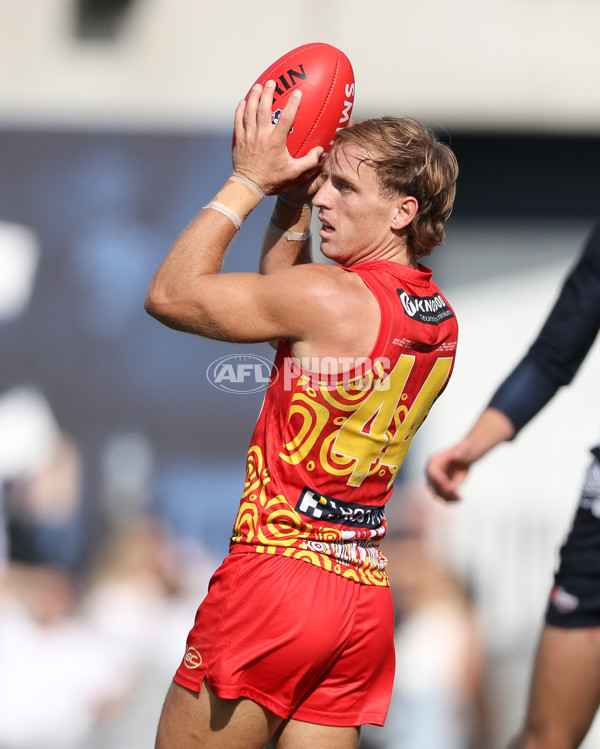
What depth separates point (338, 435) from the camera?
6.21 feet

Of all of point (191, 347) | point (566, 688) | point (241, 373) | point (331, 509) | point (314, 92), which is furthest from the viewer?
point (191, 347)

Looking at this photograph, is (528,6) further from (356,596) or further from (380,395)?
(356,596)

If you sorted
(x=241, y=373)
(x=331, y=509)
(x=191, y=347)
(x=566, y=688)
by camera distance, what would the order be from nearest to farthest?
(x=331, y=509)
(x=566, y=688)
(x=241, y=373)
(x=191, y=347)

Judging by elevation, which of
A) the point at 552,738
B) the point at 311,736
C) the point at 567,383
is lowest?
the point at 552,738

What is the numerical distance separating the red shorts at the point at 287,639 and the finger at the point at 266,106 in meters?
0.91

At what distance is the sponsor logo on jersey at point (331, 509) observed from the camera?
6.23 ft

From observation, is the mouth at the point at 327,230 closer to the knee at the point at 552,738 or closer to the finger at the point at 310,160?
the finger at the point at 310,160

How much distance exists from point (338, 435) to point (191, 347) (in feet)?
7.55

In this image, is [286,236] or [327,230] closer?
[327,230]

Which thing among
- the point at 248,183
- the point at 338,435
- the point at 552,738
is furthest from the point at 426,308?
the point at 552,738

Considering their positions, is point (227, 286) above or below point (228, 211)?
below

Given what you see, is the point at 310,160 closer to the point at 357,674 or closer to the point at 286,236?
the point at 286,236

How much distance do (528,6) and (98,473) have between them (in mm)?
2699

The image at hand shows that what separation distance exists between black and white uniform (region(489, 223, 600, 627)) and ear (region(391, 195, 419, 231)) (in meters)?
0.85
